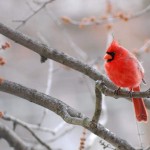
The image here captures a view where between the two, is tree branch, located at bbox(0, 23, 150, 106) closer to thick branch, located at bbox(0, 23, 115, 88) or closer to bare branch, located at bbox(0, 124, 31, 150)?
thick branch, located at bbox(0, 23, 115, 88)

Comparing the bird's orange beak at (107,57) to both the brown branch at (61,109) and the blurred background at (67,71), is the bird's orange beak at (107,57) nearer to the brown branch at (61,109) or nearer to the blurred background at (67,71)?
the brown branch at (61,109)

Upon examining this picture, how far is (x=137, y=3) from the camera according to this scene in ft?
21.0

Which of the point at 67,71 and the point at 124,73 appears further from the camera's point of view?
the point at 67,71

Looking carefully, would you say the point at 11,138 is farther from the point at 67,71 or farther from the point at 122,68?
the point at 67,71

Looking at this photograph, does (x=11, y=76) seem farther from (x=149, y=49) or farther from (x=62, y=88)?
(x=149, y=49)

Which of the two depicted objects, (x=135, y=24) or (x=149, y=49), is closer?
(x=149, y=49)

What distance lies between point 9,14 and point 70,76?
111 cm

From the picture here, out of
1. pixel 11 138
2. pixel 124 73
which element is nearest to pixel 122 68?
pixel 124 73

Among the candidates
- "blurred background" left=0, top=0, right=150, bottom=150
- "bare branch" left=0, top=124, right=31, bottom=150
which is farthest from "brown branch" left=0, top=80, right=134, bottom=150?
"blurred background" left=0, top=0, right=150, bottom=150

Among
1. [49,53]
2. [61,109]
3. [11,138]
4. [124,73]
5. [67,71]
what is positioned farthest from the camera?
[67,71]

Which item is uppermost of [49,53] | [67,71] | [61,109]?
[49,53]

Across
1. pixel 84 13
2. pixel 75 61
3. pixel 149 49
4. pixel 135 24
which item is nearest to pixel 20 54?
pixel 84 13

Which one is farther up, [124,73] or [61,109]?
[124,73]

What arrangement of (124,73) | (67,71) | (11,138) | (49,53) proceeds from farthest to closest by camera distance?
(67,71) → (11,138) → (49,53) → (124,73)
